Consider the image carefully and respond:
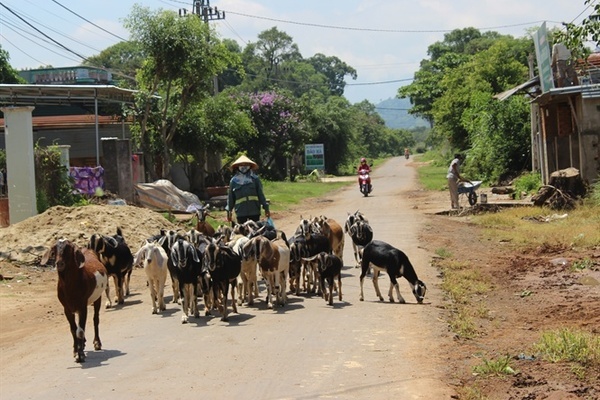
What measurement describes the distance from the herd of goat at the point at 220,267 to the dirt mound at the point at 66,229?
423cm

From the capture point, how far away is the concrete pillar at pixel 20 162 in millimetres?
21172

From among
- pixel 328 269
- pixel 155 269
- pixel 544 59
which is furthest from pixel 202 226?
pixel 544 59

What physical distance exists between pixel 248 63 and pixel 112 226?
87.0 m

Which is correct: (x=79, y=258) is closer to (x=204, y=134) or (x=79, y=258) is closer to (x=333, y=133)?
(x=204, y=134)

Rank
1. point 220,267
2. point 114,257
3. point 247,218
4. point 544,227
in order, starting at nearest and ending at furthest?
point 220,267
point 114,257
point 247,218
point 544,227

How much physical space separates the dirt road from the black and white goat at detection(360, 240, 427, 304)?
21 cm

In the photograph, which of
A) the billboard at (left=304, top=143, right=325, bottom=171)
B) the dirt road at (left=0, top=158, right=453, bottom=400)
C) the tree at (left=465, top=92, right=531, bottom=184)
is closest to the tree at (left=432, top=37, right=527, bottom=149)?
the tree at (left=465, top=92, right=531, bottom=184)

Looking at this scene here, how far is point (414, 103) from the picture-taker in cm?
6644

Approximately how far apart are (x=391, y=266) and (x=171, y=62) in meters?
18.8

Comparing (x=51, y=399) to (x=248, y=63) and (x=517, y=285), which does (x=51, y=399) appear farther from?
(x=248, y=63)

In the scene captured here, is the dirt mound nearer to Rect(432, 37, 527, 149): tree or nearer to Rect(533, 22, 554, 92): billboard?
Rect(533, 22, 554, 92): billboard

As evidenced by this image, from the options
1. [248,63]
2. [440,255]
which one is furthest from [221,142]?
[248,63]

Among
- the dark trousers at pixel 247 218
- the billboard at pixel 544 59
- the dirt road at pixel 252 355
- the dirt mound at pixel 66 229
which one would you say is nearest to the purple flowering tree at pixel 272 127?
the billboard at pixel 544 59

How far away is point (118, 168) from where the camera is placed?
87.6 ft
